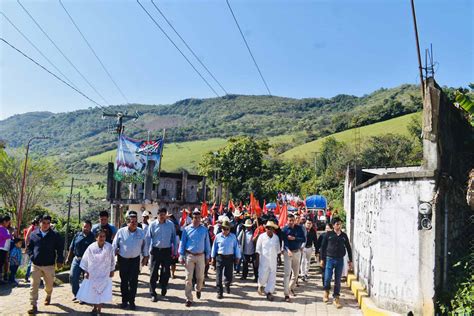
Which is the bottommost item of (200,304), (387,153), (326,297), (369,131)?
(200,304)

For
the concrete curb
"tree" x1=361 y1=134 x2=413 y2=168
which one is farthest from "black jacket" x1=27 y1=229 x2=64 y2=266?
"tree" x1=361 y1=134 x2=413 y2=168

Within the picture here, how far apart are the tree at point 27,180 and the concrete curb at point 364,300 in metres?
40.9

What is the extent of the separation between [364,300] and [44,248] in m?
6.38

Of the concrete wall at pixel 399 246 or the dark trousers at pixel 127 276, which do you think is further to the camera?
the dark trousers at pixel 127 276

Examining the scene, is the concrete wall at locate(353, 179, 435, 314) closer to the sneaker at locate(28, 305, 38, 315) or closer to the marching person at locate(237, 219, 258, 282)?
the marching person at locate(237, 219, 258, 282)

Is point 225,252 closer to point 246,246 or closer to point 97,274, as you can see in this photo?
point 246,246

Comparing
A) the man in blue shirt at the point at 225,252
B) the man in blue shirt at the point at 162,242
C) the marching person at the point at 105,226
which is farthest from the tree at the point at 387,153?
the marching person at the point at 105,226

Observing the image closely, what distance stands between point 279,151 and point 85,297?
85689mm

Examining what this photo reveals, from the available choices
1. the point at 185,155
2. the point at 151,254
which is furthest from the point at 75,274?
the point at 185,155

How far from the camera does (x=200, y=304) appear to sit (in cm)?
956

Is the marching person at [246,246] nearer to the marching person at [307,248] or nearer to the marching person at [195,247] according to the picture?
the marching person at [307,248]

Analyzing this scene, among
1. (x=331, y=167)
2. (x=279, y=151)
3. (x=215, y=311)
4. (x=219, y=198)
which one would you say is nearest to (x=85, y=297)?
(x=215, y=311)

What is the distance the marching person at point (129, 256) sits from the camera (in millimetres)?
8922

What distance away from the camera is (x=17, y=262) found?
11227 millimetres
